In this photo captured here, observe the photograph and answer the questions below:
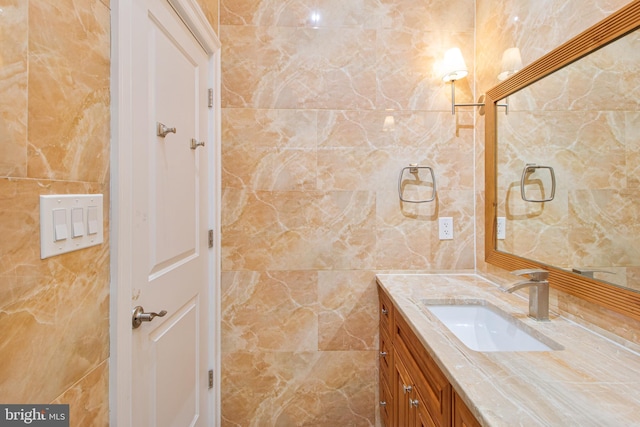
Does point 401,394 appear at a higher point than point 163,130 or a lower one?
lower

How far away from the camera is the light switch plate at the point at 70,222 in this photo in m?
0.60

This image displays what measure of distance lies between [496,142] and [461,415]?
1344 millimetres

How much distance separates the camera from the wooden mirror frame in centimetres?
88

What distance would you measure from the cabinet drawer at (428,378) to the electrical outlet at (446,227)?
0.72 meters

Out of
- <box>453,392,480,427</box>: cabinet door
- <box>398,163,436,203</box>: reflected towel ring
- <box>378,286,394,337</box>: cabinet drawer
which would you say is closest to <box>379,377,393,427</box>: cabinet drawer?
<box>378,286,394,337</box>: cabinet drawer

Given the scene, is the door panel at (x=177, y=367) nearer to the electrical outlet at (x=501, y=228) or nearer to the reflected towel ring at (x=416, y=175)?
the reflected towel ring at (x=416, y=175)

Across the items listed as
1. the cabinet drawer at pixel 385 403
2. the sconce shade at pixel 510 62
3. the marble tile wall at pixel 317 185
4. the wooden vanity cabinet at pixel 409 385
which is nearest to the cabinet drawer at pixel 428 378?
the wooden vanity cabinet at pixel 409 385

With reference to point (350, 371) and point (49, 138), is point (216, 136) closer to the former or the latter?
point (49, 138)

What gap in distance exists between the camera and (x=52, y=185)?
63 cm

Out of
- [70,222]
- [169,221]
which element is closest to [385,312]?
[169,221]

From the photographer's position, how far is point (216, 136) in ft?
5.52

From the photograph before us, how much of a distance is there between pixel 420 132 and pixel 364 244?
2.44 feet

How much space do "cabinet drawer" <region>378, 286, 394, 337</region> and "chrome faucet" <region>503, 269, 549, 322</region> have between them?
57 cm

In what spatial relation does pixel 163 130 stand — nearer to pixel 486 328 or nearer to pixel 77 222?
pixel 77 222
